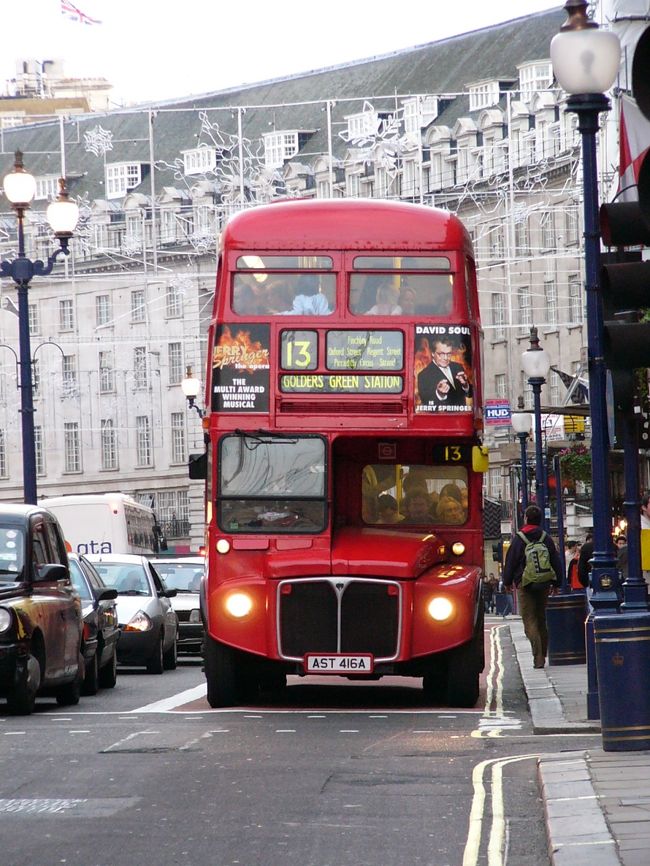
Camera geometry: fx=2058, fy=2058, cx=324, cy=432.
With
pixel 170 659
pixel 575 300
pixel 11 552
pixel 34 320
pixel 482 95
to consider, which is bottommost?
pixel 170 659

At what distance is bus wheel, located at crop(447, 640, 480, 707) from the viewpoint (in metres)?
17.8

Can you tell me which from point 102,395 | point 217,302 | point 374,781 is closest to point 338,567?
point 217,302

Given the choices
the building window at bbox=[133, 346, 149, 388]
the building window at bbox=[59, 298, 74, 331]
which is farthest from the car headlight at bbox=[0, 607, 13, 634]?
the building window at bbox=[59, 298, 74, 331]

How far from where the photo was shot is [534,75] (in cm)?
8212

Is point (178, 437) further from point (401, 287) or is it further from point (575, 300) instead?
point (401, 287)

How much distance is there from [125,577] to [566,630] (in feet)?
20.6

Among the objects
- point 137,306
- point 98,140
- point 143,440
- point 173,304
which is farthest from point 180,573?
point 143,440

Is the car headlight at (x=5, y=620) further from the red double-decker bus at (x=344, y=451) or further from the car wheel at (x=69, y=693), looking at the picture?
the car wheel at (x=69, y=693)

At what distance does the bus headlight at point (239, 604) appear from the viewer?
17609mm

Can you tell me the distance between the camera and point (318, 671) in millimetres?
17469

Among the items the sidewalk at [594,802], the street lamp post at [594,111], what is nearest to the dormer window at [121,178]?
the street lamp post at [594,111]

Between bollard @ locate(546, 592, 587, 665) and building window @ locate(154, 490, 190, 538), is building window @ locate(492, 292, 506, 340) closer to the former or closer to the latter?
building window @ locate(154, 490, 190, 538)

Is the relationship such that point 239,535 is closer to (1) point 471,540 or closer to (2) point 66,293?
(1) point 471,540

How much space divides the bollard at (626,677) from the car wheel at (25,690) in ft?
20.0
